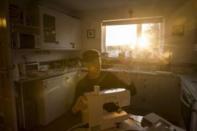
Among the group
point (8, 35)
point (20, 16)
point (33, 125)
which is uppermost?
point (20, 16)

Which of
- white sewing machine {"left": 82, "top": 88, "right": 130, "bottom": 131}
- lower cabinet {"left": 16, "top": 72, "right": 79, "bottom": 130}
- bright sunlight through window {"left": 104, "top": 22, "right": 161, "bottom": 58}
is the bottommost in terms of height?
lower cabinet {"left": 16, "top": 72, "right": 79, "bottom": 130}

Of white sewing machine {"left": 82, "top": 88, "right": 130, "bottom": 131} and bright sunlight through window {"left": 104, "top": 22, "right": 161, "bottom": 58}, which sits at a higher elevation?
bright sunlight through window {"left": 104, "top": 22, "right": 161, "bottom": 58}

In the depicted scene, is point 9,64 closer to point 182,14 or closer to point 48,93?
point 48,93

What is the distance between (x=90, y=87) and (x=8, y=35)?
1.29m

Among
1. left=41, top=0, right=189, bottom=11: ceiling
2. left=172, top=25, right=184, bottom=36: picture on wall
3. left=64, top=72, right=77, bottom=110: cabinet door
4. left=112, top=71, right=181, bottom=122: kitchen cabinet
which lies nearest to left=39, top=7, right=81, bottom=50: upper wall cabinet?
left=41, top=0, right=189, bottom=11: ceiling

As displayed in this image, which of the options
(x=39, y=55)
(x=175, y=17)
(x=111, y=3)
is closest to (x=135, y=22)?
(x=111, y=3)

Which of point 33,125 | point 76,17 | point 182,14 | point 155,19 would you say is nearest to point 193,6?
point 182,14

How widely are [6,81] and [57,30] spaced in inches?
56.4

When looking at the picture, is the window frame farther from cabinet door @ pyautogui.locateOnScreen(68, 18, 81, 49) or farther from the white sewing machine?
the white sewing machine

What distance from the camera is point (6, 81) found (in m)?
2.16

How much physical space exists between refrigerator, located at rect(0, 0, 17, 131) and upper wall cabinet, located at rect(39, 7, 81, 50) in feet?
2.34

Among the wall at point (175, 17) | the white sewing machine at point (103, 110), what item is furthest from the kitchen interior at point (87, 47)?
the white sewing machine at point (103, 110)

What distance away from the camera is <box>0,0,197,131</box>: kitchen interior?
2338 millimetres

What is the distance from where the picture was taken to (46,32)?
114 inches
